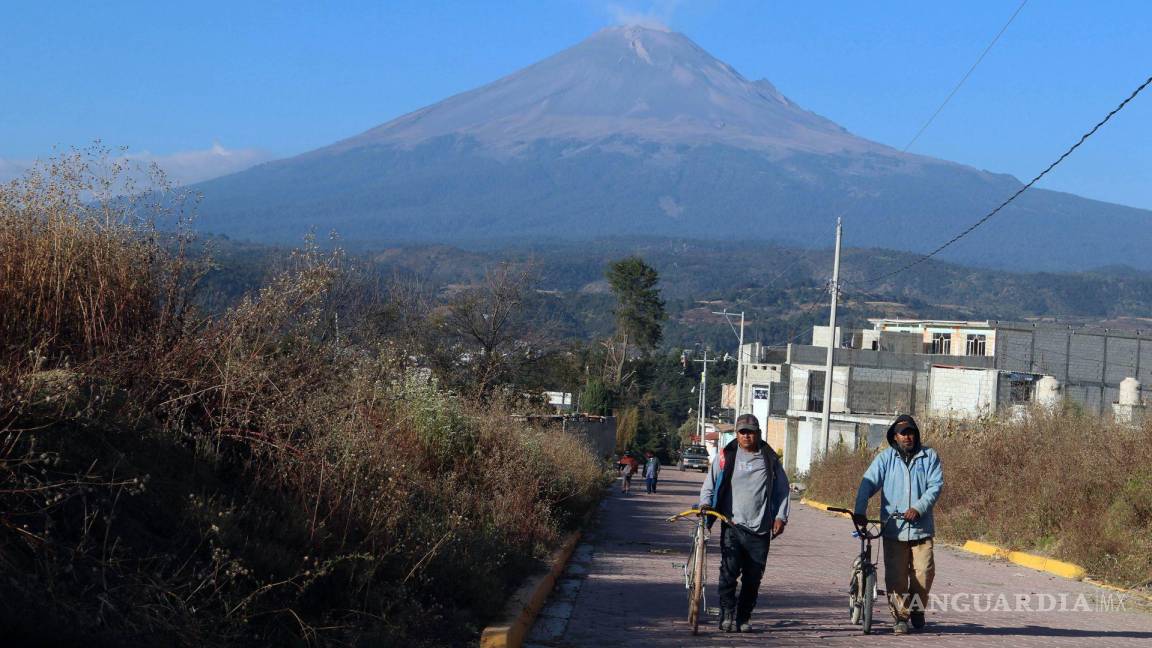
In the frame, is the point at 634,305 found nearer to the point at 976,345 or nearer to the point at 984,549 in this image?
the point at 976,345

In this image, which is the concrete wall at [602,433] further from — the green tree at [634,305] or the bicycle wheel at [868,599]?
the green tree at [634,305]

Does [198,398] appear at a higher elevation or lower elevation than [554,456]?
higher

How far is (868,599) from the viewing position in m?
9.24

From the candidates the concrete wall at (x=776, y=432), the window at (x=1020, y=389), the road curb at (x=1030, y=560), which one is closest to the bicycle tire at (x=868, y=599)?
the road curb at (x=1030, y=560)

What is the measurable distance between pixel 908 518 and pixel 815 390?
50.6 meters

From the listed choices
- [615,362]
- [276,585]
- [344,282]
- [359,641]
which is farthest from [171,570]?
[615,362]

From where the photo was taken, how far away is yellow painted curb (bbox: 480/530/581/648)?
26.1ft

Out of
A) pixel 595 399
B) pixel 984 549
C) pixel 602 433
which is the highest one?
pixel 984 549

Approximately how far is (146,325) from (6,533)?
3093 mm

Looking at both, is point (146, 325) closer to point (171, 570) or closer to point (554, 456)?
point (171, 570)

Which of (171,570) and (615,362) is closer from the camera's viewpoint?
(171,570)

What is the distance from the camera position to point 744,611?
29.9 ft

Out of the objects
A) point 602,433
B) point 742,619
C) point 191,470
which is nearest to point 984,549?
point 742,619

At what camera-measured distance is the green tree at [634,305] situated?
8350cm
